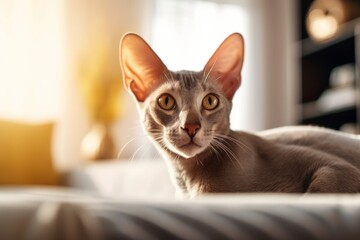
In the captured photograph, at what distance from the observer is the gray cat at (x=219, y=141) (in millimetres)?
906

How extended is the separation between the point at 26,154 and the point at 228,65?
1.72 metres

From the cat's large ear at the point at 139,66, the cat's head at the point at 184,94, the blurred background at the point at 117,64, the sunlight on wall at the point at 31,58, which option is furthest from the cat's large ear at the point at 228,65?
the sunlight on wall at the point at 31,58

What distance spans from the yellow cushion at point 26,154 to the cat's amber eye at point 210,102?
5.51 feet

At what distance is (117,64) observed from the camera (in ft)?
10.9

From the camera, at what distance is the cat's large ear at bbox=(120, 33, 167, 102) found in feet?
3.25

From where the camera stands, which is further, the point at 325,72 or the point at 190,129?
the point at 325,72

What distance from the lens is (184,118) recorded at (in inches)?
35.9

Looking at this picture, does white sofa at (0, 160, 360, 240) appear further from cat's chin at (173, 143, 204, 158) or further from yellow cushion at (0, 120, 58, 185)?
yellow cushion at (0, 120, 58, 185)

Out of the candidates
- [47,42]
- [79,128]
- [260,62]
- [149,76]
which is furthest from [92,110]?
[149,76]

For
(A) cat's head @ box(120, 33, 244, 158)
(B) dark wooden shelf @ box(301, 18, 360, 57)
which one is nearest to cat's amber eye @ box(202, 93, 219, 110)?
(A) cat's head @ box(120, 33, 244, 158)

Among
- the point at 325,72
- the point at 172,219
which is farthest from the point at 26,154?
the point at 325,72

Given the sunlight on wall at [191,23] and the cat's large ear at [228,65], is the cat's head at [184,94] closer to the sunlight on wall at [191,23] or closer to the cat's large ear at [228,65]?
the cat's large ear at [228,65]

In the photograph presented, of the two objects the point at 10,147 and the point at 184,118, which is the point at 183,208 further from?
the point at 10,147

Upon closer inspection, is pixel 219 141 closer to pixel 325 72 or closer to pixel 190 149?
pixel 190 149
